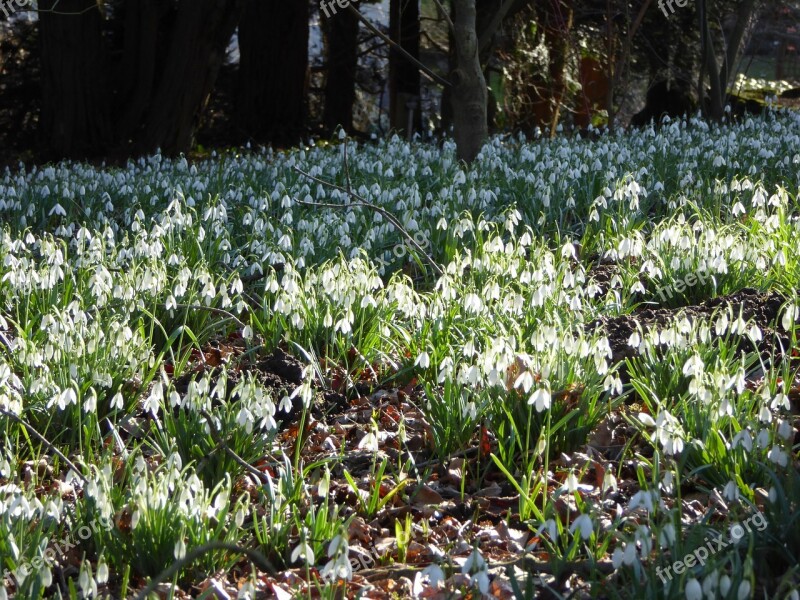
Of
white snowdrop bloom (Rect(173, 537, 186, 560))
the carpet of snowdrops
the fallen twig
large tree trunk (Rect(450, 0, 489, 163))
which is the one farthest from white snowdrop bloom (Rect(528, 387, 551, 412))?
large tree trunk (Rect(450, 0, 489, 163))

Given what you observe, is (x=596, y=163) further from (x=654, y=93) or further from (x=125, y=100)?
(x=654, y=93)

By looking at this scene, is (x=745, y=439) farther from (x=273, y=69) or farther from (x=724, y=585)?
(x=273, y=69)

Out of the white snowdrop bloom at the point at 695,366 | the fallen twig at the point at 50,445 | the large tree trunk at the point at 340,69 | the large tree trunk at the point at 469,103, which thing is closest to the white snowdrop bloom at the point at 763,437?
the white snowdrop bloom at the point at 695,366

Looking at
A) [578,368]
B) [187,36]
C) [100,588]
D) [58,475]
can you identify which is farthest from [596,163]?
[187,36]

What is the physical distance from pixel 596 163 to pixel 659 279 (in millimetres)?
2010

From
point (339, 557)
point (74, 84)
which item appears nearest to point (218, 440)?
point (339, 557)

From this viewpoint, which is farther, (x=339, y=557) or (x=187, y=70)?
(x=187, y=70)

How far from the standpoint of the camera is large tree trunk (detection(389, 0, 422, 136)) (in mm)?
13008

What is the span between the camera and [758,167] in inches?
269

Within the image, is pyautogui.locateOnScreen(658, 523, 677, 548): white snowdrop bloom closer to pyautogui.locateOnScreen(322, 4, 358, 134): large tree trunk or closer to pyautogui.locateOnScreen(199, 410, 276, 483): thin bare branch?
pyautogui.locateOnScreen(199, 410, 276, 483): thin bare branch

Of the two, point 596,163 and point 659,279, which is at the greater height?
point 596,163

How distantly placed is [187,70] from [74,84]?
5.32 ft

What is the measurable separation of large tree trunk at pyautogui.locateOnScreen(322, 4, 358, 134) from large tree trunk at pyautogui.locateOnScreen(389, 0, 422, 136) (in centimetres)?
74

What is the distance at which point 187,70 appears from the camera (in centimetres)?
1039
